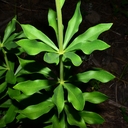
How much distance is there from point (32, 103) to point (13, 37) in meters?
0.54

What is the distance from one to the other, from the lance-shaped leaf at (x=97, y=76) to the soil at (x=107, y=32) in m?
1.12

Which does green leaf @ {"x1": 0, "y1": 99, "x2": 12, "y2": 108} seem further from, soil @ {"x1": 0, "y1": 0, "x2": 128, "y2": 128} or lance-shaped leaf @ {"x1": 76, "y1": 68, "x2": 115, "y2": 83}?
soil @ {"x1": 0, "y1": 0, "x2": 128, "y2": 128}

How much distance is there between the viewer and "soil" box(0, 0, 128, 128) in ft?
9.01

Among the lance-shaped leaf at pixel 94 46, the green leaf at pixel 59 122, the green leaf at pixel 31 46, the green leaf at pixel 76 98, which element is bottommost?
the green leaf at pixel 59 122

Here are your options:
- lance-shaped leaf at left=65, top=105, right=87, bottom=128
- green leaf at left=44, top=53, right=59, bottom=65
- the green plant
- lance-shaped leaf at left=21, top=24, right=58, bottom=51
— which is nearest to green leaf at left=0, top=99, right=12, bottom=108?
the green plant

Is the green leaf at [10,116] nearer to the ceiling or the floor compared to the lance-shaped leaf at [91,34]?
nearer to the floor

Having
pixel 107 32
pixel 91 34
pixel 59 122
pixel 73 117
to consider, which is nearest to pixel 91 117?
pixel 73 117

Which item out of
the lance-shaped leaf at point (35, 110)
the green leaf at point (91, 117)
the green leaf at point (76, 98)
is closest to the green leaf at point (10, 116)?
the lance-shaped leaf at point (35, 110)

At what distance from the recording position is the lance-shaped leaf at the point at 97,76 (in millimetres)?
1597

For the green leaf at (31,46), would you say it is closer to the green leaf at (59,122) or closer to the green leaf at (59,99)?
the green leaf at (59,99)

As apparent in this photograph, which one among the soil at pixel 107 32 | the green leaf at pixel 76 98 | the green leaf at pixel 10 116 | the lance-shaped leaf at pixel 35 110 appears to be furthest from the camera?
the soil at pixel 107 32

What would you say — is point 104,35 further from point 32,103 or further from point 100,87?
point 32,103

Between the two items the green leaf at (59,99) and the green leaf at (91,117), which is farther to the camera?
the green leaf at (91,117)

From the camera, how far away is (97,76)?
1631 mm
